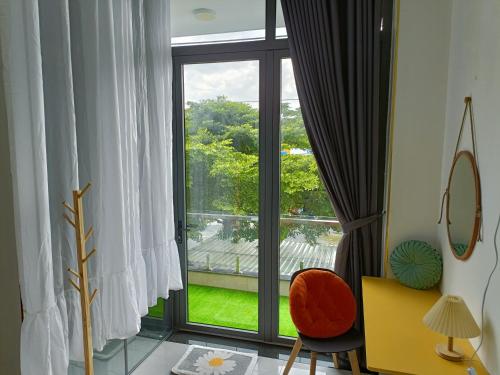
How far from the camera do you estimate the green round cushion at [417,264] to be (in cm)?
208

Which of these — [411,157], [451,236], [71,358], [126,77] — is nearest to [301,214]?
[411,157]

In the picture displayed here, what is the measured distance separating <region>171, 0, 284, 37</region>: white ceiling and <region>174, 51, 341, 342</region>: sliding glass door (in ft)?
0.65

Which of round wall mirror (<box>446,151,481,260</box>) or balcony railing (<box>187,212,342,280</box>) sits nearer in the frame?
round wall mirror (<box>446,151,481,260</box>)

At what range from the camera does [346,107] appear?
2.38 meters

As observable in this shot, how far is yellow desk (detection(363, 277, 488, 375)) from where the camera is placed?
1.41 metres

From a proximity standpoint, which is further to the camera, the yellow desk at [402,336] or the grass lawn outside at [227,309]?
the grass lawn outside at [227,309]

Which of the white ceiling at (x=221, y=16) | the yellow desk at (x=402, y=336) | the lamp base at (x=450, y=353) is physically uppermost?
the white ceiling at (x=221, y=16)

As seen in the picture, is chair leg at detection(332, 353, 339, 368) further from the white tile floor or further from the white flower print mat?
the white flower print mat

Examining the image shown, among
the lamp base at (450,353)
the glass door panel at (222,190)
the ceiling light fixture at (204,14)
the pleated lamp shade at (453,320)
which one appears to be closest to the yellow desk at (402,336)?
the lamp base at (450,353)

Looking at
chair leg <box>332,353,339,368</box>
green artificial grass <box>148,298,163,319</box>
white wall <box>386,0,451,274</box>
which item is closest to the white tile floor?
chair leg <box>332,353,339,368</box>

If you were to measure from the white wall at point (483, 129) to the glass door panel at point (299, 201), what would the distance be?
92cm

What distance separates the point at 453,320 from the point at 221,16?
2403mm

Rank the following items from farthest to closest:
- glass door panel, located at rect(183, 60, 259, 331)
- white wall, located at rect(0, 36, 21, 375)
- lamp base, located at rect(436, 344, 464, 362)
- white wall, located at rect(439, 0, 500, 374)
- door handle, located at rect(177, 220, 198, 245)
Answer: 1. door handle, located at rect(177, 220, 198, 245)
2. glass door panel, located at rect(183, 60, 259, 331)
3. white wall, located at rect(0, 36, 21, 375)
4. lamp base, located at rect(436, 344, 464, 362)
5. white wall, located at rect(439, 0, 500, 374)

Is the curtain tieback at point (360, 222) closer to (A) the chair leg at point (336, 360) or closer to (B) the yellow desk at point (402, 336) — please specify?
(B) the yellow desk at point (402, 336)
